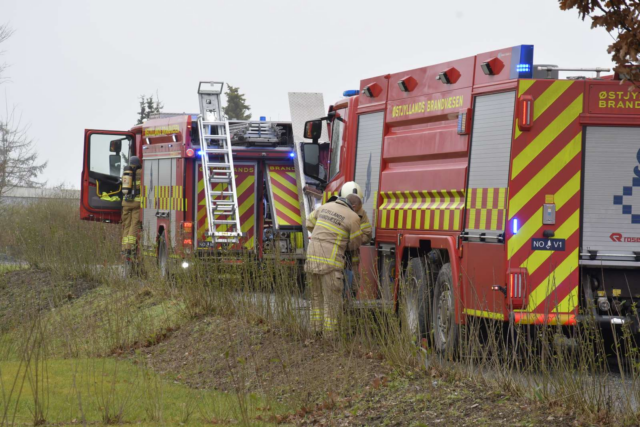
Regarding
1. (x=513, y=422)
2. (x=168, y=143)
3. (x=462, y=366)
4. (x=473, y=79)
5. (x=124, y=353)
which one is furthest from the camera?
(x=168, y=143)

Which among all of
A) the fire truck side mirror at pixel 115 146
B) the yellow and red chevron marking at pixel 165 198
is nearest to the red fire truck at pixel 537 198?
the yellow and red chevron marking at pixel 165 198

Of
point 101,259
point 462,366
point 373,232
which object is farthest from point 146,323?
point 462,366

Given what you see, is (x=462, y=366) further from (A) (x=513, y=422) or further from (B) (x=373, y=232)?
(B) (x=373, y=232)

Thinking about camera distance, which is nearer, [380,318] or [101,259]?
[380,318]

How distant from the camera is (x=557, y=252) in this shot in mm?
8531

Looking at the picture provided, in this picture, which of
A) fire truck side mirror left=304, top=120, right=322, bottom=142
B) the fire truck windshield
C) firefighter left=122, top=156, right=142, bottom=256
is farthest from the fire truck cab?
fire truck side mirror left=304, top=120, right=322, bottom=142

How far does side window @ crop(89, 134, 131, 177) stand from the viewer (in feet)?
64.9

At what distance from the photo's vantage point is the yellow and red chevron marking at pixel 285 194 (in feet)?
54.6

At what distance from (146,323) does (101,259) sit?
14.4 feet

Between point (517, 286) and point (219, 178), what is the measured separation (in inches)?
330

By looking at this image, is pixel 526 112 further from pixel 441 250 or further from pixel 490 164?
pixel 441 250

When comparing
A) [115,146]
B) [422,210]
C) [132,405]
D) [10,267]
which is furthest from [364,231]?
[10,267]

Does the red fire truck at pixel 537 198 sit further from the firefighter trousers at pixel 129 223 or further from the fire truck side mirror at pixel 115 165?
the fire truck side mirror at pixel 115 165

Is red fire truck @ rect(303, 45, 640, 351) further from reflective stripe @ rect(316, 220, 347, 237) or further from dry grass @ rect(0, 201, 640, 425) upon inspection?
reflective stripe @ rect(316, 220, 347, 237)
